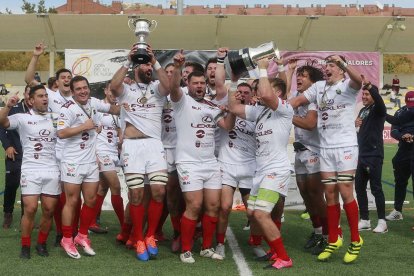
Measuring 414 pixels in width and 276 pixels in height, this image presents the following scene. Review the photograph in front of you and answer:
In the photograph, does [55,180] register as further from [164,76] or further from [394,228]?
[394,228]

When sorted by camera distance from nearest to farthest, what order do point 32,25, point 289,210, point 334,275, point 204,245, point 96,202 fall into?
point 334,275 → point 204,245 → point 96,202 → point 289,210 → point 32,25

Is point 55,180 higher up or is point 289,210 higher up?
point 55,180

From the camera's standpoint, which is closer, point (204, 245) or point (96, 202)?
point (204, 245)

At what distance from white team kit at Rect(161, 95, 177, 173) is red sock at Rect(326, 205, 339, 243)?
1.92m

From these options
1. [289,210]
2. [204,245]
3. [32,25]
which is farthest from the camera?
[32,25]

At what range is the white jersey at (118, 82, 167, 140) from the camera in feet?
23.2

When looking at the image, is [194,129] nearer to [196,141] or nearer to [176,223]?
[196,141]

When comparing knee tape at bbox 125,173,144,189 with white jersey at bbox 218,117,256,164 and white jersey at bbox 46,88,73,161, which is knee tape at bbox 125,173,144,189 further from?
white jersey at bbox 46,88,73,161

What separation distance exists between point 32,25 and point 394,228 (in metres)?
19.0

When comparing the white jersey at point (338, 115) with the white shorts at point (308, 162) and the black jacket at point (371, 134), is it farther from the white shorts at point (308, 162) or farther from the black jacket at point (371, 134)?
the black jacket at point (371, 134)

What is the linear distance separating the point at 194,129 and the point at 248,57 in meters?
1.02

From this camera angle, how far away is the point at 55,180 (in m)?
6.94

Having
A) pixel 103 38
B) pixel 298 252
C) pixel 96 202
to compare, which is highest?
pixel 103 38

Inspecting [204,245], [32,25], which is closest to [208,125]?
[204,245]
